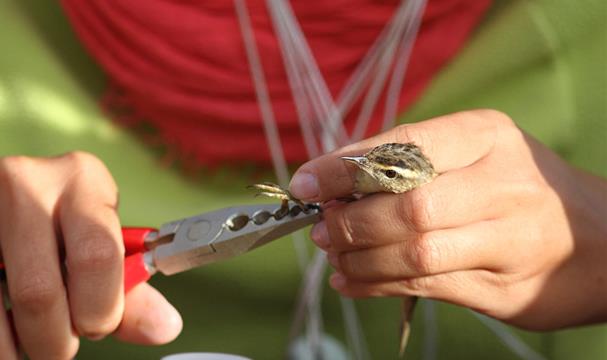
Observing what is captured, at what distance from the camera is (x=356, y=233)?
62 centimetres

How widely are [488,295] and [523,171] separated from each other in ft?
0.38

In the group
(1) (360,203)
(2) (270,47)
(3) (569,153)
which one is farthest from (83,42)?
(3) (569,153)

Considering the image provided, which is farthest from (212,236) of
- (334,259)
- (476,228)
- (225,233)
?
(476,228)

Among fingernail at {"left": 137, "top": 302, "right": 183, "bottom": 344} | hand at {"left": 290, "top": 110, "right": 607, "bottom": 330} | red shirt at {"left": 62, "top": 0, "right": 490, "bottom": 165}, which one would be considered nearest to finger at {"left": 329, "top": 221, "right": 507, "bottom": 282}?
hand at {"left": 290, "top": 110, "right": 607, "bottom": 330}

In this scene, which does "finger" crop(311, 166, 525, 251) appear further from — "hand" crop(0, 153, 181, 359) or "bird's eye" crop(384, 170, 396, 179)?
"hand" crop(0, 153, 181, 359)

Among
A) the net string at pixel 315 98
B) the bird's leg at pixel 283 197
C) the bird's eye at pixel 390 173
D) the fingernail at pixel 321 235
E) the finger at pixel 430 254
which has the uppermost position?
the net string at pixel 315 98

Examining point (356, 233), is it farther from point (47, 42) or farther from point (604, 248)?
point (47, 42)

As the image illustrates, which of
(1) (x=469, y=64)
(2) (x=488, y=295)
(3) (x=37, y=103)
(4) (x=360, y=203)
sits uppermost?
(3) (x=37, y=103)

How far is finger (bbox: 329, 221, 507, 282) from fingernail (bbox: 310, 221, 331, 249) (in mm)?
20

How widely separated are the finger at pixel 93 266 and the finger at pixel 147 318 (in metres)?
0.02

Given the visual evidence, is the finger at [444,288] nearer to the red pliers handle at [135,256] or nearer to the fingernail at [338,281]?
the fingernail at [338,281]

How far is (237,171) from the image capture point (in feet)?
2.99

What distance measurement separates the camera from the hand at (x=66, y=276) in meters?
0.63

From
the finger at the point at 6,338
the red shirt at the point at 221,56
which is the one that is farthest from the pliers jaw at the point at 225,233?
the red shirt at the point at 221,56
